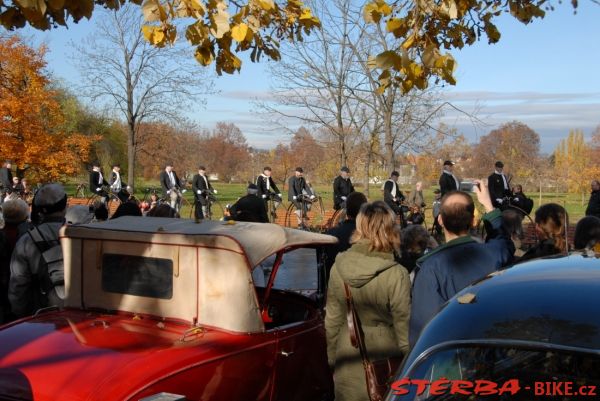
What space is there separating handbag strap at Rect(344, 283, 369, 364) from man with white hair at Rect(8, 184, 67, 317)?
234 cm

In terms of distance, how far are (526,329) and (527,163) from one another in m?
48.6

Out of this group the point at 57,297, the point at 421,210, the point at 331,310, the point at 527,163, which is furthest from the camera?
the point at 527,163

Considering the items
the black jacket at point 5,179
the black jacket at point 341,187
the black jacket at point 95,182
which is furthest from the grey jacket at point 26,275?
the black jacket at point 5,179

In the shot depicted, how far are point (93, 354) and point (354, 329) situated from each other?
1.48 metres

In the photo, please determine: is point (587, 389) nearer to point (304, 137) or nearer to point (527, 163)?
point (304, 137)

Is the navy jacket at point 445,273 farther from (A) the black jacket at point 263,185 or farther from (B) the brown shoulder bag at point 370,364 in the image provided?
(A) the black jacket at point 263,185


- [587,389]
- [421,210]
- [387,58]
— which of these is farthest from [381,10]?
[421,210]

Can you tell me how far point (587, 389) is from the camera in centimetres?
212

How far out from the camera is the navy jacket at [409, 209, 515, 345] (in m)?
3.51

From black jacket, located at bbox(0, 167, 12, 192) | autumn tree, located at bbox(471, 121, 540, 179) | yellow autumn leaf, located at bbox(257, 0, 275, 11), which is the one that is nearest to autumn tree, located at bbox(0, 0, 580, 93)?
yellow autumn leaf, located at bbox(257, 0, 275, 11)

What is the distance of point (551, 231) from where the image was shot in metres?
5.05

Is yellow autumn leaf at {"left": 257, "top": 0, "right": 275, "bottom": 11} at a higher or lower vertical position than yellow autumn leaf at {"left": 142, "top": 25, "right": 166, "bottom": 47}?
higher

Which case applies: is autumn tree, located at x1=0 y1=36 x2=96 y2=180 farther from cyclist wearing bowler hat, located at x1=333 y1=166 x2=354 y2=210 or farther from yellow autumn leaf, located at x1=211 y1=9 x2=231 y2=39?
yellow autumn leaf, located at x1=211 y1=9 x2=231 y2=39

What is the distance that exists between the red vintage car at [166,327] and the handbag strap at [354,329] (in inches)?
21.3
